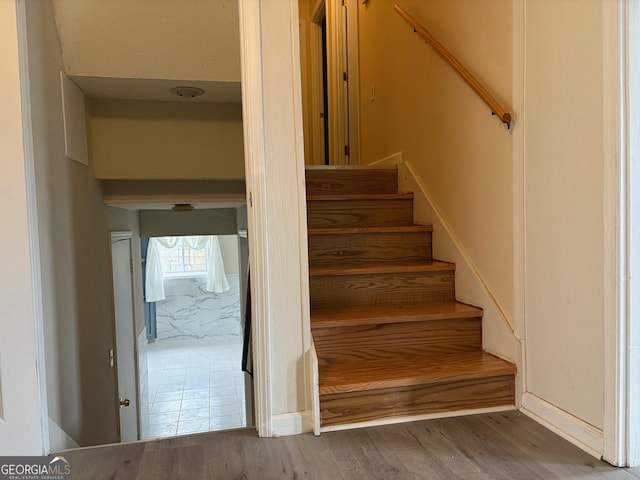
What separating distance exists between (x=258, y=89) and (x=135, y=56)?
962 millimetres

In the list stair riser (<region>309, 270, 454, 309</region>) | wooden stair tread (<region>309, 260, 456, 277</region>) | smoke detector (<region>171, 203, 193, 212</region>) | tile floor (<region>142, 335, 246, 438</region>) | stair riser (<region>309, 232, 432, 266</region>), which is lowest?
tile floor (<region>142, 335, 246, 438</region>)

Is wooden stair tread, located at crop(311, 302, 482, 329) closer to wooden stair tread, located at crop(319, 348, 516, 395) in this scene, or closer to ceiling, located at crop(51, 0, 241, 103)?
wooden stair tread, located at crop(319, 348, 516, 395)

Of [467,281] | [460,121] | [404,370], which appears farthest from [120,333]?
[460,121]

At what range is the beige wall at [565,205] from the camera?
1341 millimetres

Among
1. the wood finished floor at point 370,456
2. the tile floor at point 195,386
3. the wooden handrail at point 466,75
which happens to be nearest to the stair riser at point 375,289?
the wood finished floor at point 370,456

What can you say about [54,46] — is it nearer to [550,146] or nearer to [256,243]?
[256,243]

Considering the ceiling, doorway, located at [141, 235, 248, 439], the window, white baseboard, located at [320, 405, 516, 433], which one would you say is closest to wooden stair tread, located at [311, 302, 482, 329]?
white baseboard, located at [320, 405, 516, 433]

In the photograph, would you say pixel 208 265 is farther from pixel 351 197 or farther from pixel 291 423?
pixel 291 423

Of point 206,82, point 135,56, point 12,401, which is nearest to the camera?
point 12,401

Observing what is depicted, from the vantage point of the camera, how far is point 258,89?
5.01 ft

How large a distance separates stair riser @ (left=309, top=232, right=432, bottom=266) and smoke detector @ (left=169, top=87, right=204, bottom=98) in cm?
106

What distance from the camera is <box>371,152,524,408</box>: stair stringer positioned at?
174 cm

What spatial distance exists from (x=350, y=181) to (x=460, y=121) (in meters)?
0.88
